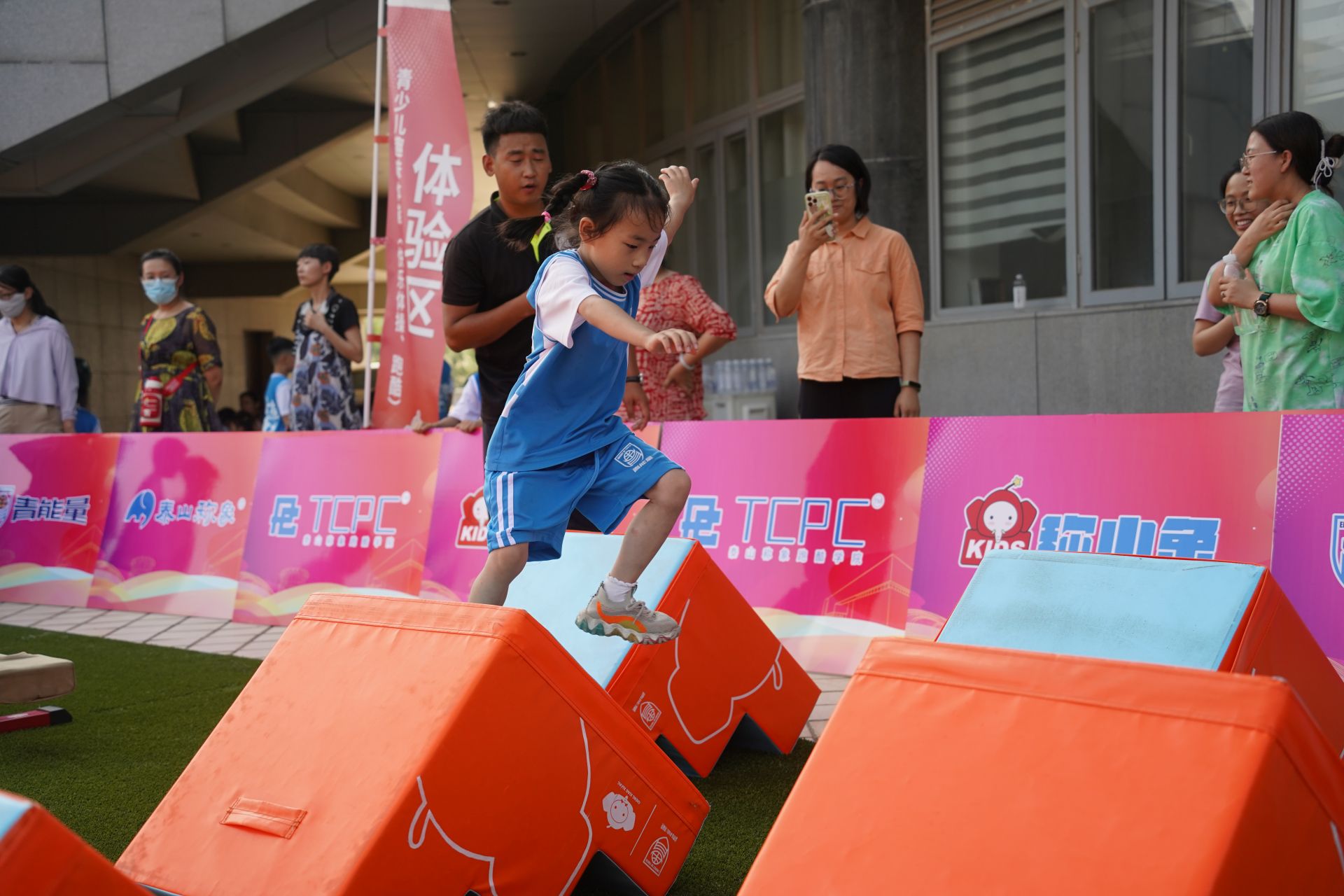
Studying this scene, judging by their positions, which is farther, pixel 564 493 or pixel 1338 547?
pixel 1338 547

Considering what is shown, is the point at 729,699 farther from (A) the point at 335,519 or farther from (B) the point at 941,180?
(B) the point at 941,180

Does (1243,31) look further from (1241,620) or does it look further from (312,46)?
(312,46)

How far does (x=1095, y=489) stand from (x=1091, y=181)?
4215mm

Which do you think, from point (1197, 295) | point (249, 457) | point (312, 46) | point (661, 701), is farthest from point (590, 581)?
point (312, 46)

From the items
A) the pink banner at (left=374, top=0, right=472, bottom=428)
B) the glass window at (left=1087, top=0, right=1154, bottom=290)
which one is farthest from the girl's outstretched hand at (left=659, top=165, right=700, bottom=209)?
the glass window at (left=1087, top=0, right=1154, bottom=290)

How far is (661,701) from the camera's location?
3289 mm

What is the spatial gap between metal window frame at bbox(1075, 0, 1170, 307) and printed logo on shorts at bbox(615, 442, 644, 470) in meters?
5.12

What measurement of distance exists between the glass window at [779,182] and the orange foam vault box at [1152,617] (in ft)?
27.1

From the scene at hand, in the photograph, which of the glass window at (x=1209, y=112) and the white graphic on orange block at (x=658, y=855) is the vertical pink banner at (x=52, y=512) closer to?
the white graphic on orange block at (x=658, y=855)

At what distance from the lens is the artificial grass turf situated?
9.31 ft

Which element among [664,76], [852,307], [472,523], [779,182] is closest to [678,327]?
[852,307]

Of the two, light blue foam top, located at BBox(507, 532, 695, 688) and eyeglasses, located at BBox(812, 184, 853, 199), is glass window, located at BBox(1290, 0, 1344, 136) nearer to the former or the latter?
eyeglasses, located at BBox(812, 184, 853, 199)

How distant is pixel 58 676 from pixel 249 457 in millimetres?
3309

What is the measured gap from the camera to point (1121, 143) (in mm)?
7535
